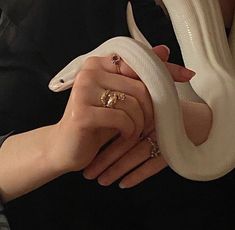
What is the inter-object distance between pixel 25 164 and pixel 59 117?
194 mm

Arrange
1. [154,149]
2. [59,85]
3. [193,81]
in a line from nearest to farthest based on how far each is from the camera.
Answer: [154,149] < [59,85] < [193,81]

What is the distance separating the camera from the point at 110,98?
585 millimetres

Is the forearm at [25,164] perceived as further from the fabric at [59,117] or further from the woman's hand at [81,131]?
the fabric at [59,117]

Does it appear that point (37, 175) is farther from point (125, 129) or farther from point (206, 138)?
point (206, 138)

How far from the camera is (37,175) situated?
67cm

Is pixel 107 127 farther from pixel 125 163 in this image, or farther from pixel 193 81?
pixel 193 81

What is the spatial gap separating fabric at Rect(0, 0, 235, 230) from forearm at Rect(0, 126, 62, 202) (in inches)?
5.4

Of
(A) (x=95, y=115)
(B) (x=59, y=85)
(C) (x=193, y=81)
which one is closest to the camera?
(A) (x=95, y=115)

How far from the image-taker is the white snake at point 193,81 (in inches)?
25.5

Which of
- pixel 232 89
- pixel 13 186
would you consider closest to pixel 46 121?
pixel 13 186

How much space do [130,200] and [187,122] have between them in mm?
192

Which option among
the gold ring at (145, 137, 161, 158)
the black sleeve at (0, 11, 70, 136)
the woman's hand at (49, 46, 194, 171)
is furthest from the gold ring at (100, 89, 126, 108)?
the black sleeve at (0, 11, 70, 136)

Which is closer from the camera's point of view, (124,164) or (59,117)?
(124,164)

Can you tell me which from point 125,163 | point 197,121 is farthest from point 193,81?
point 125,163
